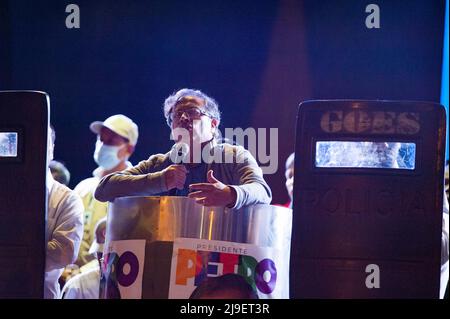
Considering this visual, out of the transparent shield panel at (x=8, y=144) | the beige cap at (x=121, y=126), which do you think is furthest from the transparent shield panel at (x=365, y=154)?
the transparent shield panel at (x=8, y=144)

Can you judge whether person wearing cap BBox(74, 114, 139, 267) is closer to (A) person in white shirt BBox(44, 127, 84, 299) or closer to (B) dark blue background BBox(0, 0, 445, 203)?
(B) dark blue background BBox(0, 0, 445, 203)

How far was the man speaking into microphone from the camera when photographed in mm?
3018

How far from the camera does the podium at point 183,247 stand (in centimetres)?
291

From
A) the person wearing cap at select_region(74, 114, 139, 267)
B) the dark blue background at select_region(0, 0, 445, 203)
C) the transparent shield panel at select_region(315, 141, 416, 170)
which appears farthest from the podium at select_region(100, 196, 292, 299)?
the person wearing cap at select_region(74, 114, 139, 267)

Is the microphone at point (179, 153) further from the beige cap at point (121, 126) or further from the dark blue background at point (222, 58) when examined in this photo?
the beige cap at point (121, 126)

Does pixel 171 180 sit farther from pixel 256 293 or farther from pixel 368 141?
pixel 368 141

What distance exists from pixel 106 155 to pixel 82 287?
644mm

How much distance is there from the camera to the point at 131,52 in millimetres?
3551

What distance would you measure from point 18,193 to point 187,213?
787mm

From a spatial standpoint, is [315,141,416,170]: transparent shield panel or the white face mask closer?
[315,141,416,170]: transparent shield panel

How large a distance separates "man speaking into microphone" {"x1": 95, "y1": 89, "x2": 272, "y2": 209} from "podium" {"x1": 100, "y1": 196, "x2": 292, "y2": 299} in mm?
73

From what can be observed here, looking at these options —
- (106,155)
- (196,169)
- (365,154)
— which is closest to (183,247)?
(196,169)

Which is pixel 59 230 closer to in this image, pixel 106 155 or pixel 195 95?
pixel 106 155

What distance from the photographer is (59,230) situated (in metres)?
3.34
